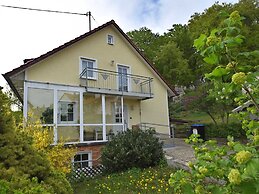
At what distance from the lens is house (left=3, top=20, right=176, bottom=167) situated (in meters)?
11.9

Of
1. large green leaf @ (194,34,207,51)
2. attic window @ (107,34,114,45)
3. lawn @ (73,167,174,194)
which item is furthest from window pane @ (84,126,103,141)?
large green leaf @ (194,34,207,51)

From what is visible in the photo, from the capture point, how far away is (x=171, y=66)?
28703mm

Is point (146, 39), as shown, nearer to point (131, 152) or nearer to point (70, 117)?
point (70, 117)

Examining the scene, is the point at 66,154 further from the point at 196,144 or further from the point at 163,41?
the point at 163,41

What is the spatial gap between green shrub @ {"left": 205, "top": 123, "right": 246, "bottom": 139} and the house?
3493 mm

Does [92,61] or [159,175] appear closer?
[159,175]

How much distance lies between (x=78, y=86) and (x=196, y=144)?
11.3 m

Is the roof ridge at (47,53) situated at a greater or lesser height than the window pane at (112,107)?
greater

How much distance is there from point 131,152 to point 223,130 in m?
10.7

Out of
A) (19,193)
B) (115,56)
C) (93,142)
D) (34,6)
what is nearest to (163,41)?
(115,56)

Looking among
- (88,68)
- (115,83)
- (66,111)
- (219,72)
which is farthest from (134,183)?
(115,83)

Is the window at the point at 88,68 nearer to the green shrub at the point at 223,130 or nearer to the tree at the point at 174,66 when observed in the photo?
the green shrub at the point at 223,130

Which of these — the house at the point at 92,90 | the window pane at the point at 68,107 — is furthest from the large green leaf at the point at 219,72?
the window pane at the point at 68,107

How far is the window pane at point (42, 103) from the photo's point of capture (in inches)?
459
